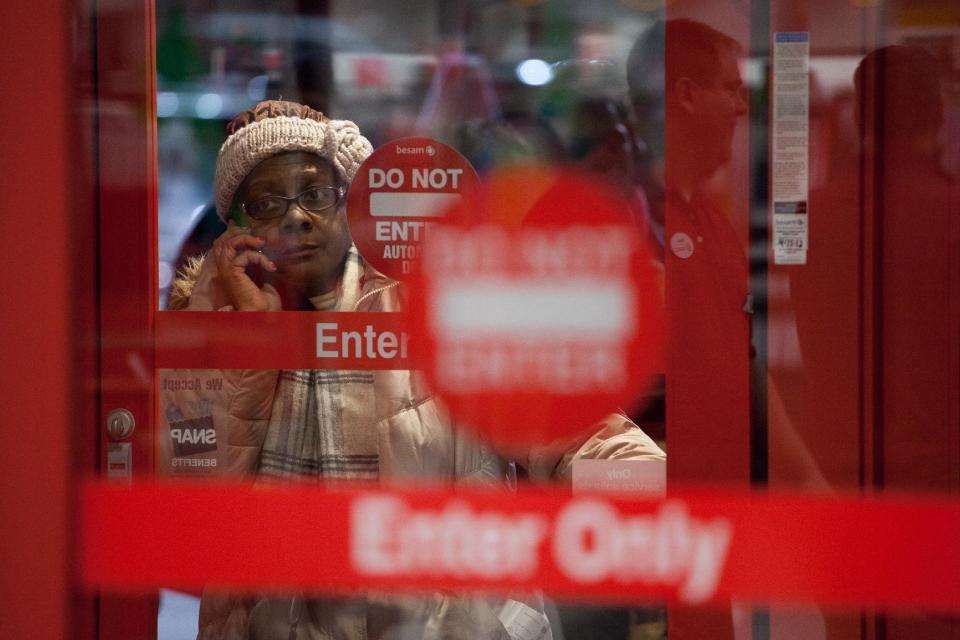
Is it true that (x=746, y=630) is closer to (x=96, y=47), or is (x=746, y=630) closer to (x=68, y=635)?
(x=68, y=635)

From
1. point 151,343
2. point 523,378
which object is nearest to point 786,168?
point 523,378

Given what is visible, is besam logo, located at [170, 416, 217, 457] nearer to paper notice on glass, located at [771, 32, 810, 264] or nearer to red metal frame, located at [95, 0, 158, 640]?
red metal frame, located at [95, 0, 158, 640]

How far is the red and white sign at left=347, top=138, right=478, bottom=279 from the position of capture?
202cm

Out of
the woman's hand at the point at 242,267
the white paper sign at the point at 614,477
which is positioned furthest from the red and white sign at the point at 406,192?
the white paper sign at the point at 614,477

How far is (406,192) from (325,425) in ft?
1.58

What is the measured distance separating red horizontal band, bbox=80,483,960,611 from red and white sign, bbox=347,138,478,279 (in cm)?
46

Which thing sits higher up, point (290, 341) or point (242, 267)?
point (242, 267)

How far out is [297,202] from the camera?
6.80 ft

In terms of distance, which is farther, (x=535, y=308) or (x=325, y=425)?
(x=325, y=425)

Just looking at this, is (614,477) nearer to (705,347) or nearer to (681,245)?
(705,347)

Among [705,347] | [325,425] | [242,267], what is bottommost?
[325,425]

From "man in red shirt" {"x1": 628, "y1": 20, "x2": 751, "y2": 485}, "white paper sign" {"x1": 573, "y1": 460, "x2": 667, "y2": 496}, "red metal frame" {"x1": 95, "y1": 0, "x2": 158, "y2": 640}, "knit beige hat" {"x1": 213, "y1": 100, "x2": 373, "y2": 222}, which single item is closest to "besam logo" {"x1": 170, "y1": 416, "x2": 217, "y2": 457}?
"red metal frame" {"x1": 95, "y1": 0, "x2": 158, "y2": 640}

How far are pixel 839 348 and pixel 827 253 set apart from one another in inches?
7.3

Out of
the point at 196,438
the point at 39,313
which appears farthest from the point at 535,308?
the point at 39,313
